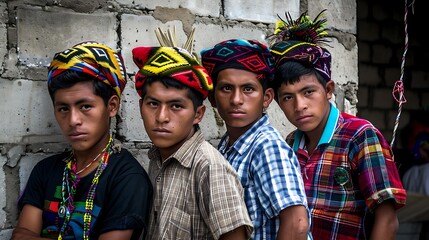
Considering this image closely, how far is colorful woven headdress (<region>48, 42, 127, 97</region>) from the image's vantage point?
7.68 ft

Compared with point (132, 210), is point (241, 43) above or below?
above

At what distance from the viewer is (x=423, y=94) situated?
6.82m

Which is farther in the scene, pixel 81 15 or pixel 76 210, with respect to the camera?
pixel 81 15

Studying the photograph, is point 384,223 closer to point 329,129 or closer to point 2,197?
point 329,129

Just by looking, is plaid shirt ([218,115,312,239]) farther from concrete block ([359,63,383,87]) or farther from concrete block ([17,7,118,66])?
concrete block ([359,63,383,87])

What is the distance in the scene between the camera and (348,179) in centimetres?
253

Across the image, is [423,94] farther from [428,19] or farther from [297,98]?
[297,98]

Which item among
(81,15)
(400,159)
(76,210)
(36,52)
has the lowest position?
(400,159)

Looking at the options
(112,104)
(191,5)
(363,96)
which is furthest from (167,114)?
(363,96)

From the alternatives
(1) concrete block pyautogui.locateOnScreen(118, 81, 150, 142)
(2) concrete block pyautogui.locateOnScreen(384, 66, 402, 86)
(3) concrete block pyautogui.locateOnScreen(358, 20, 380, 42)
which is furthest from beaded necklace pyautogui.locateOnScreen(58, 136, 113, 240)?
(2) concrete block pyautogui.locateOnScreen(384, 66, 402, 86)

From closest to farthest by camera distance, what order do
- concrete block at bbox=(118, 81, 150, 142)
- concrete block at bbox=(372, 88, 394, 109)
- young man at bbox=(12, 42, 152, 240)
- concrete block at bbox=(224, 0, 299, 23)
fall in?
young man at bbox=(12, 42, 152, 240) < concrete block at bbox=(118, 81, 150, 142) < concrete block at bbox=(224, 0, 299, 23) < concrete block at bbox=(372, 88, 394, 109)

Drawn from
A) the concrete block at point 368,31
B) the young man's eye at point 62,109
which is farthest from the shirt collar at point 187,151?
the concrete block at point 368,31

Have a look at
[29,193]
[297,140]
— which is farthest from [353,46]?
[29,193]

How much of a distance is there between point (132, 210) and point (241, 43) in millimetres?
888
